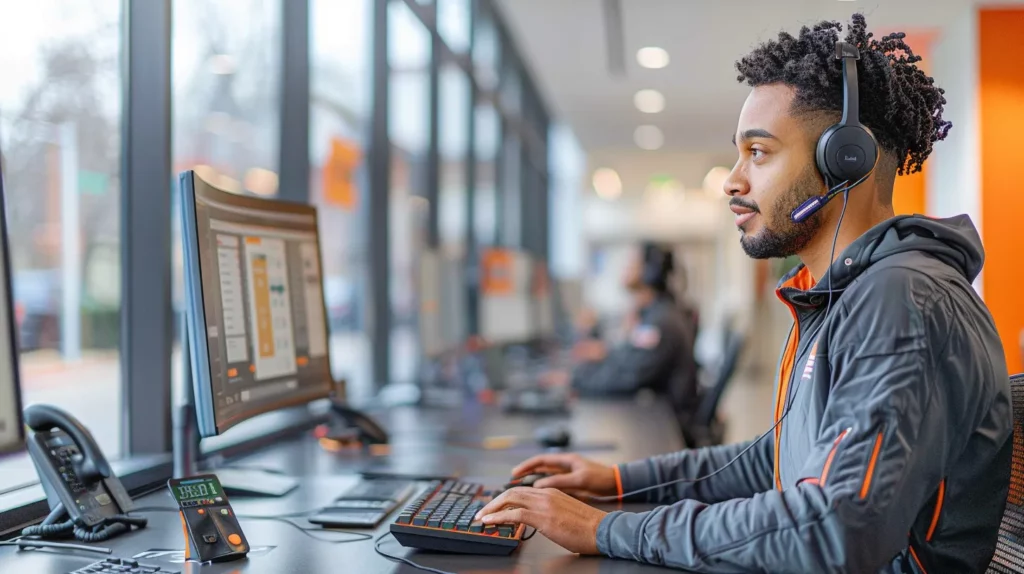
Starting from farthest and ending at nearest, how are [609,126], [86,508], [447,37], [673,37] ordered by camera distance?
[609,126], [673,37], [447,37], [86,508]

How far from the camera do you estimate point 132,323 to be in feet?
6.24

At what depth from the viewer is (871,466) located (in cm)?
103

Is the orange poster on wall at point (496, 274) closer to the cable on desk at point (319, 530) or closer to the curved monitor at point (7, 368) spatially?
the cable on desk at point (319, 530)

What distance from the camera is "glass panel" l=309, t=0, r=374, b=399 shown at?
3.33m

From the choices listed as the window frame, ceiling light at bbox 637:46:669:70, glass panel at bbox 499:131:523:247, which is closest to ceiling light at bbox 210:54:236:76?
the window frame

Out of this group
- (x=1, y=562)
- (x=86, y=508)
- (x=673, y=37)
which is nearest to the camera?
(x=1, y=562)

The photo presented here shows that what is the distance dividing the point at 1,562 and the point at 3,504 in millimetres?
195

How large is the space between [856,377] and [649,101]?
864cm

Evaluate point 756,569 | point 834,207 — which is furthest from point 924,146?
point 756,569

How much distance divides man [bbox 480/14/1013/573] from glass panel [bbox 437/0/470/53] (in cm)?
382

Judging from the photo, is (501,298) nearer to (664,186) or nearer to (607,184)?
(607,184)

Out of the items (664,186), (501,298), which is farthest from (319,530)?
(664,186)

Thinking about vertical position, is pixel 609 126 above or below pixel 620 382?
above

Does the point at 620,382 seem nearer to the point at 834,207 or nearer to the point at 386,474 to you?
the point at 386,474
